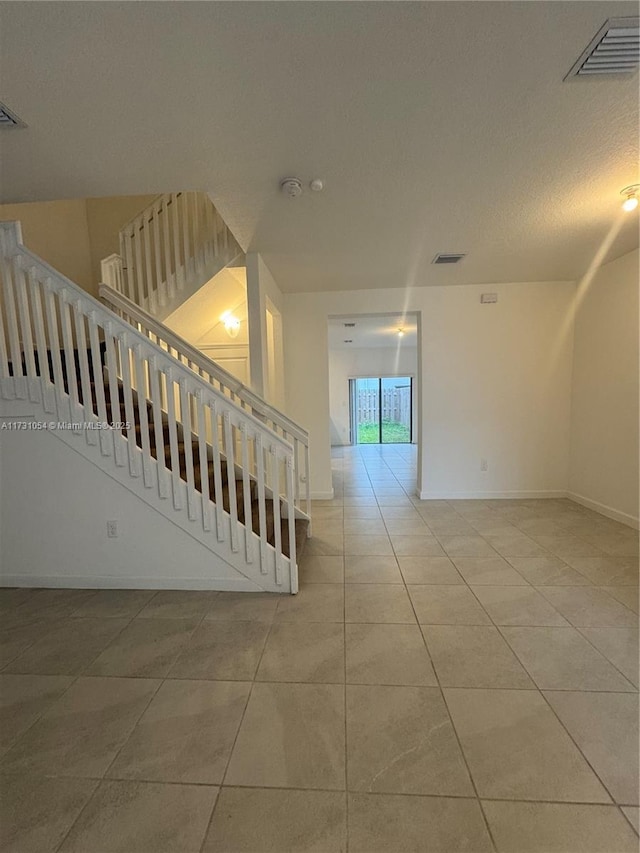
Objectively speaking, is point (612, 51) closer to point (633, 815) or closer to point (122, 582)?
point (633, 815)

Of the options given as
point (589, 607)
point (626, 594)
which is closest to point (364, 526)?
point (589, 607)

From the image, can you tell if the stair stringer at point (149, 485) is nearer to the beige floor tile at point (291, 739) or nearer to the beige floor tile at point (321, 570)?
the beige floor tile at point (321, 570)

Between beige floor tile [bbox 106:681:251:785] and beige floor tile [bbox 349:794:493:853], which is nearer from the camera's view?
beige floor tile [bbox 349:794:493:853]

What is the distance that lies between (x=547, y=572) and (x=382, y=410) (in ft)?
26.5

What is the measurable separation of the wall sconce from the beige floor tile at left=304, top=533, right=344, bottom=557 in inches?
116

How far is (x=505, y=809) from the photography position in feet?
3.56

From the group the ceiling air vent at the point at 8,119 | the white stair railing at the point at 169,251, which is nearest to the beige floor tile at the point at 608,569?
the white stair railing at the point at 169,251

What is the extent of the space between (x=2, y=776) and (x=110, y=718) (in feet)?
1.07

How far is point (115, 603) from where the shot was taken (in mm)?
2295

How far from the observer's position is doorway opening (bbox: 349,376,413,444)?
10367 millimetres

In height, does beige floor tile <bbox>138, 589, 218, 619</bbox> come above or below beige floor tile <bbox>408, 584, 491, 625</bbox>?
below

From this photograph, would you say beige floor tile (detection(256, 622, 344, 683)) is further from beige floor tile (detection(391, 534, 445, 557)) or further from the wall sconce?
the wall sconce

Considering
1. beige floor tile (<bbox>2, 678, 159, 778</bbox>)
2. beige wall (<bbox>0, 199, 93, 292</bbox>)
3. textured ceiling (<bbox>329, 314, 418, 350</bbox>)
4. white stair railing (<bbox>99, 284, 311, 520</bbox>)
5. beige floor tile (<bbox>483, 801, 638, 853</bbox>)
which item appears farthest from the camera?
textured ceiling (<bbox>329, 314, 418, 350</bbox>)

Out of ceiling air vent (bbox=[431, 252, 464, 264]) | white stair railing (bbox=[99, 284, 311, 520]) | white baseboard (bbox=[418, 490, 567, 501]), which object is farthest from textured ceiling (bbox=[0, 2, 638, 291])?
white baseboard (bbox=[418, 490, 567, 501])
